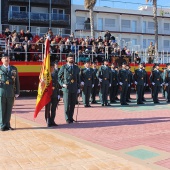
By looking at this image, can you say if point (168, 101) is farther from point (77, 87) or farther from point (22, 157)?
point (22, 157)

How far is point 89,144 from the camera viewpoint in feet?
21.2

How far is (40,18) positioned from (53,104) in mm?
31050

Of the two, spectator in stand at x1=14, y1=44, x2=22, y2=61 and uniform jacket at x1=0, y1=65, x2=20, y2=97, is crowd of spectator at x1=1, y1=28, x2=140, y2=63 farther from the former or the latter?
uniform jacket at x1=0, y1=65, x2=20, y2=97

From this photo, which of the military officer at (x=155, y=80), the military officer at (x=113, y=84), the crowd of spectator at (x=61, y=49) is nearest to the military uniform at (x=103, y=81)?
the military officer at (x=113, y=84)

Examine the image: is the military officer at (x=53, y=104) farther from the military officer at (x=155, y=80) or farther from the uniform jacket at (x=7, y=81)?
the military officer at (x=155, y=80)

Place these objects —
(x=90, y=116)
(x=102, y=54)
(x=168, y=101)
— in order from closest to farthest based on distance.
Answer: (x=90, y=116) < (x=168, y=101) < (x=102, y=54)

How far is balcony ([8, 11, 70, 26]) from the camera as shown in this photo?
121 ft

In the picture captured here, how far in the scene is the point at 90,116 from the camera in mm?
10328

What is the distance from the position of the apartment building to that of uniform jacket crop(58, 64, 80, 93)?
91.3 ft

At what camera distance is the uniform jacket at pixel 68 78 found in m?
9.07

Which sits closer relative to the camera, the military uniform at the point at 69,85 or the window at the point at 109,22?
the military uniform at the point at 69,85

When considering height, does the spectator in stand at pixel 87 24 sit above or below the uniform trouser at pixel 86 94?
above

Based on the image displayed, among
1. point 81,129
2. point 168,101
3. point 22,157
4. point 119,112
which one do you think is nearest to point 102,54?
point 168,101

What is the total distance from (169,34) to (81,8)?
1559 cm
